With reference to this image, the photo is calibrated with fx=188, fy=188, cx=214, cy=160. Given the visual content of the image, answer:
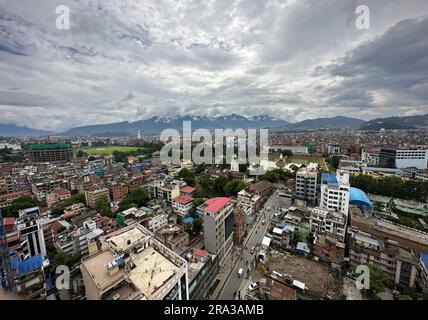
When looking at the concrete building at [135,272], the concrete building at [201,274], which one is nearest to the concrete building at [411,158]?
the concrete building at [201,274]

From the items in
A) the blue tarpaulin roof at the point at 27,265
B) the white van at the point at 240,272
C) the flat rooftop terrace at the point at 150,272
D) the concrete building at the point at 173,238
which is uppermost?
the flat rooftop terrace at the point at 150,272

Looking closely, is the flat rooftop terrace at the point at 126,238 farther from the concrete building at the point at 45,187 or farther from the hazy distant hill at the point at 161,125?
the hazy distant hill at the point at 161,125

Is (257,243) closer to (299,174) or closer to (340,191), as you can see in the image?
(340,191)

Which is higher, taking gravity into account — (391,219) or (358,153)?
(358,153)

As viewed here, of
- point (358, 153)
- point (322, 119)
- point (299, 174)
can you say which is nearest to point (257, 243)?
point (299, 174)

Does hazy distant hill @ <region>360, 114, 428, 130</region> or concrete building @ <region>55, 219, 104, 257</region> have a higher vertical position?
hazy distant hill @ <region>360, 114, 428, 130</region>

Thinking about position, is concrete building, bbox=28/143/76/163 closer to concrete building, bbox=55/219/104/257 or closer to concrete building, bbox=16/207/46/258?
concrete building, bbox=16/207/46/258

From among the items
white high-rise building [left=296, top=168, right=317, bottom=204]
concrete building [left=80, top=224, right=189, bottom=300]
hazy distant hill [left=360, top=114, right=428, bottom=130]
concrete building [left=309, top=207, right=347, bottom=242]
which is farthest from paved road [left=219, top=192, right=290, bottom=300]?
hazy distant hill [left=360, top=114, right=428, bottom=130]
